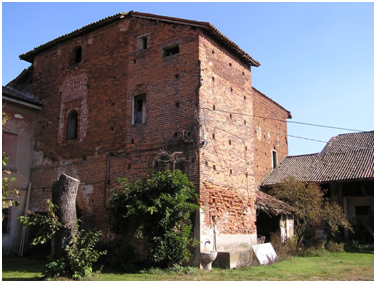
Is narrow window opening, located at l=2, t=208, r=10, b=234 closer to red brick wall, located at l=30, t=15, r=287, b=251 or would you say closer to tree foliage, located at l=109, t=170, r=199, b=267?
red brick wall, located at l=30, t=15, r=287, b=251

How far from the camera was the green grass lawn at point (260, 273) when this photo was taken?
9633 millimetres

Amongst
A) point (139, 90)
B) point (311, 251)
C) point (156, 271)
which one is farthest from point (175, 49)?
point (311, 251)

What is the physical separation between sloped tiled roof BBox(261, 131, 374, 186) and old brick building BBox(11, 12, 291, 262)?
7772mm

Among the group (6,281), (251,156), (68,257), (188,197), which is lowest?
(6,281)

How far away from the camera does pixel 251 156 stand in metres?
14.7

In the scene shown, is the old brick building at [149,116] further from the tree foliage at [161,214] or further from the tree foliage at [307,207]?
the tree foliage at [307,207]

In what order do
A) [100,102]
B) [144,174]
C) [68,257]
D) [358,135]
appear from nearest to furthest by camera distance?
[68,257] < [144,174] < [100,102] < [358,135]

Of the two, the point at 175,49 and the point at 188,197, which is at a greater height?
the point at 175,49

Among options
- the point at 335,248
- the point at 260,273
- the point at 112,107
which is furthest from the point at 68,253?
the point at 335,248

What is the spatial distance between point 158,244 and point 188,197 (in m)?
1.60

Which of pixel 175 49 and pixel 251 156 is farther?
pixel 251 156

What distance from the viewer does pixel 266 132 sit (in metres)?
22.9

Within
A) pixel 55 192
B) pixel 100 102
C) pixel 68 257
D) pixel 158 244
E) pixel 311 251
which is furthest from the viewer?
pixel 311 251

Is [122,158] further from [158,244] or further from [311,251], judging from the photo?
[311,251]
